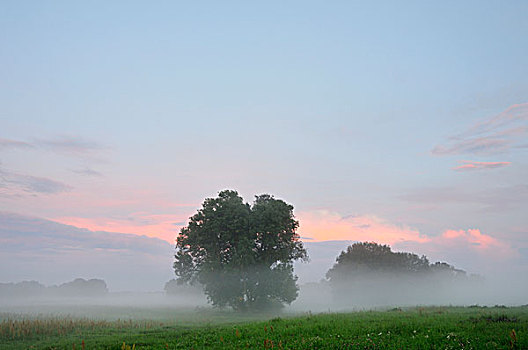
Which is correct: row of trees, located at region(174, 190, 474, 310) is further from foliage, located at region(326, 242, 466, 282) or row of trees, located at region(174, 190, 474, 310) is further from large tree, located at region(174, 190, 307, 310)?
foliage, located at region(326, 242, 466, 282)

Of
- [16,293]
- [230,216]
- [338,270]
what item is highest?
[230,216]

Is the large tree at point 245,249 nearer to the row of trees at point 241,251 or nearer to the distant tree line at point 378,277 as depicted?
the row of trees at point 241,251

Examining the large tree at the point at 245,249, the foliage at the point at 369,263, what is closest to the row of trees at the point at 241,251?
the large tree at the point at 245,249

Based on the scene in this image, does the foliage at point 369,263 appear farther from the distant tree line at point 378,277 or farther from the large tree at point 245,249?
the large tree at point 245,249

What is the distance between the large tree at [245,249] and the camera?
60.1 metres

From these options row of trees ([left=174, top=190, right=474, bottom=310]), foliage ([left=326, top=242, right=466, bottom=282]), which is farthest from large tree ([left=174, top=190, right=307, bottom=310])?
foliage ([left=326, top=242, right=466, bottom=282])

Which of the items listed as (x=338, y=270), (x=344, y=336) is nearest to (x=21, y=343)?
(x=344, y=336)

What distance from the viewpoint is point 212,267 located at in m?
59.9

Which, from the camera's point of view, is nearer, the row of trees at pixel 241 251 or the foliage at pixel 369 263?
the row of trees at pixel 241 251

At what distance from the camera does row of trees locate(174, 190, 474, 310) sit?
197ft

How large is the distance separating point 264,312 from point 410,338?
1816 inches

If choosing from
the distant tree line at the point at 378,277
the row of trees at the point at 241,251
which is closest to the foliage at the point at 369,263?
the distant tree line at the point at 378,277

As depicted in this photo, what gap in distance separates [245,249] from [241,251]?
0.68 metres

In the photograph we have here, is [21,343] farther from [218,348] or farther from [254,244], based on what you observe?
[254,244]
